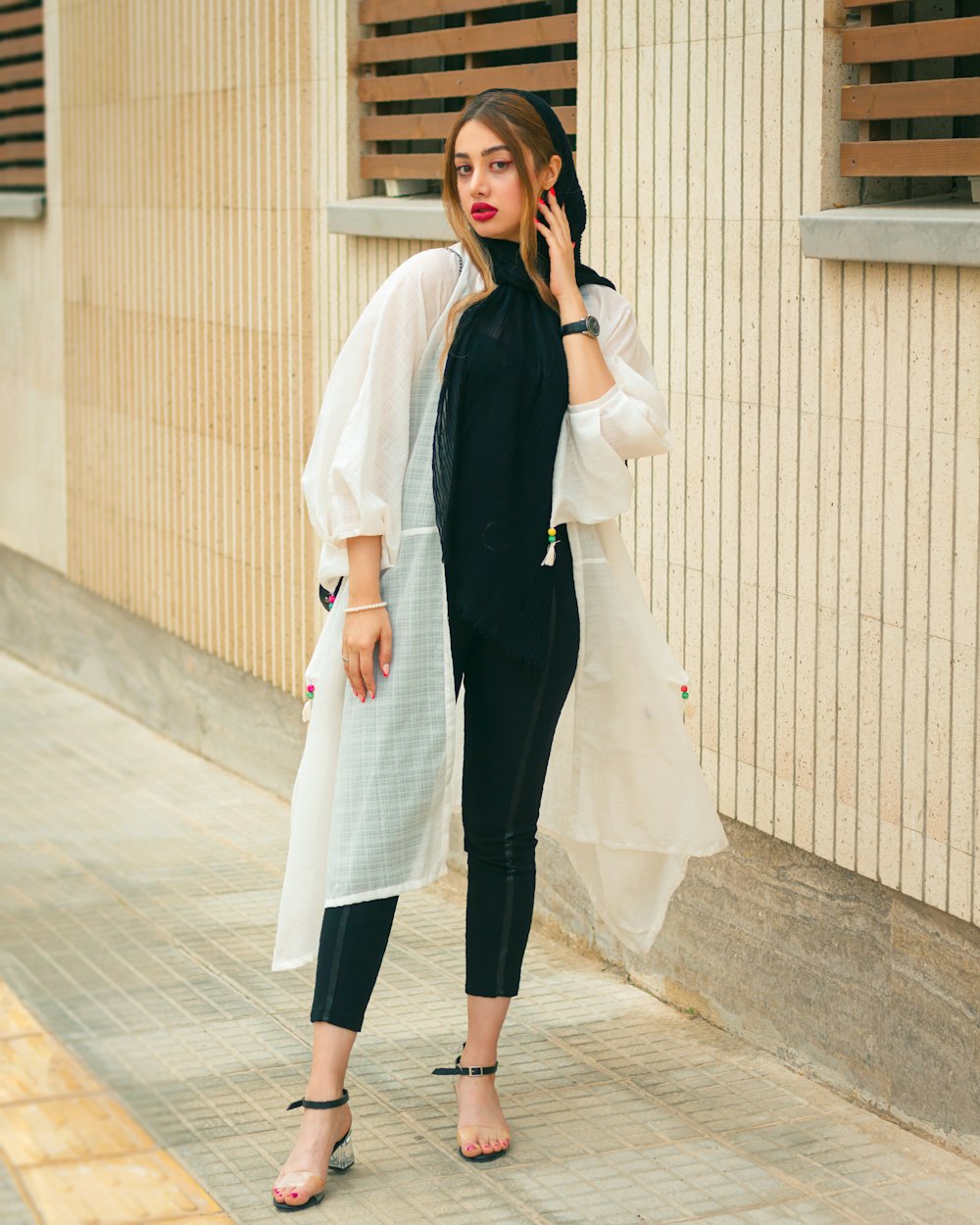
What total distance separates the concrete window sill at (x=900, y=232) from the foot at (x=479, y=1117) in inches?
71.8

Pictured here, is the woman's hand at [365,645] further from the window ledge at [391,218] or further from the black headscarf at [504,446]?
the window ledge at [391,218]

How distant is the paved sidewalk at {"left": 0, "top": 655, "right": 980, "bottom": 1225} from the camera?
3.76m

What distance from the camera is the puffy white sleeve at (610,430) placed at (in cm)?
371

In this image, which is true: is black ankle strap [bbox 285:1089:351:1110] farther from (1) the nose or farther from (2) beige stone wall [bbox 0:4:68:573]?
(2) beige stone wall [bbox 0:4:68:573]

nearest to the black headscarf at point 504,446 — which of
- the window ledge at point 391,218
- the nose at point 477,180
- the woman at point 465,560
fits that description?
the woman at point 465,560

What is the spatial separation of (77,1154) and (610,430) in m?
1.83

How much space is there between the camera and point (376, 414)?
142 inches

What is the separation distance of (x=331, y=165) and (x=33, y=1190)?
3.70 meters

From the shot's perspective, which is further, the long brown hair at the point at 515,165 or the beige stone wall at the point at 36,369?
the beige stone wall at the point at 36,369

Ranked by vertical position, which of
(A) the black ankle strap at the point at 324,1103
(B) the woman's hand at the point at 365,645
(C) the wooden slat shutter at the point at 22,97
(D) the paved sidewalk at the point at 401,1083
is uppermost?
(C) the wooden slat shutter at the point at 22,97

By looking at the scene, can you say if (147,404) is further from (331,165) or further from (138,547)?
(331,165)

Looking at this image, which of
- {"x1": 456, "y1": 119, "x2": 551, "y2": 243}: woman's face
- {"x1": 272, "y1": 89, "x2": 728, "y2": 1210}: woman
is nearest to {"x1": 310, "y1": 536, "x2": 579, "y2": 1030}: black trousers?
{"x1": 272, "y1": 89, "x2": 728, "y2": 1210}: woman

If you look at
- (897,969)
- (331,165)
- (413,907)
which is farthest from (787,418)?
(331,165)

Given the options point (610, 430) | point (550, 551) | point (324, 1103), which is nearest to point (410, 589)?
point (550, 551)
